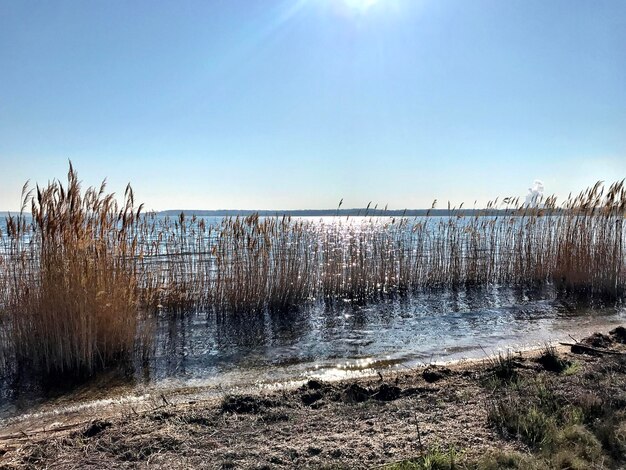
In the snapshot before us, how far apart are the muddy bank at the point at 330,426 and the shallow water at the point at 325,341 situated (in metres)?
0.69

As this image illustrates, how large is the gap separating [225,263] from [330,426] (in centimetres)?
557

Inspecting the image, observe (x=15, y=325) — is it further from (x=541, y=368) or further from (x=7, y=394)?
(x=541, y=368)

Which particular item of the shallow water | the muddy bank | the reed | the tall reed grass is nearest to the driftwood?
the muddy bank

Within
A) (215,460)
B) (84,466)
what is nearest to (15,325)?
(84,466)

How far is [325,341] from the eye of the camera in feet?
23.1

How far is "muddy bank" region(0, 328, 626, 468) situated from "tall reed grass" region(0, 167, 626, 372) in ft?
5.28

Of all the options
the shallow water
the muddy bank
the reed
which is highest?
the reed

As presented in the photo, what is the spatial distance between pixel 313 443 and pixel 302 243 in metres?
6.73

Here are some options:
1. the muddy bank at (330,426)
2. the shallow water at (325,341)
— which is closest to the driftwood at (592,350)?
the muddy bank at (330,426)

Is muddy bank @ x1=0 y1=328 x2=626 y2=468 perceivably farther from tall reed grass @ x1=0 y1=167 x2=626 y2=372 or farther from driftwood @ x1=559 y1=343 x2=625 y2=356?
tall reed grass @ x1=0 y1=167 x2=626 y2=372

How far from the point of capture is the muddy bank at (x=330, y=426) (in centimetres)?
293

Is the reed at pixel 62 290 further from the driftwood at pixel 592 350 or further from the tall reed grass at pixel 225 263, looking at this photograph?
the driftwood at pixel 592 350

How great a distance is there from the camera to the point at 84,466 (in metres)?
2.93

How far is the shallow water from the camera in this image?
16.6 feet
